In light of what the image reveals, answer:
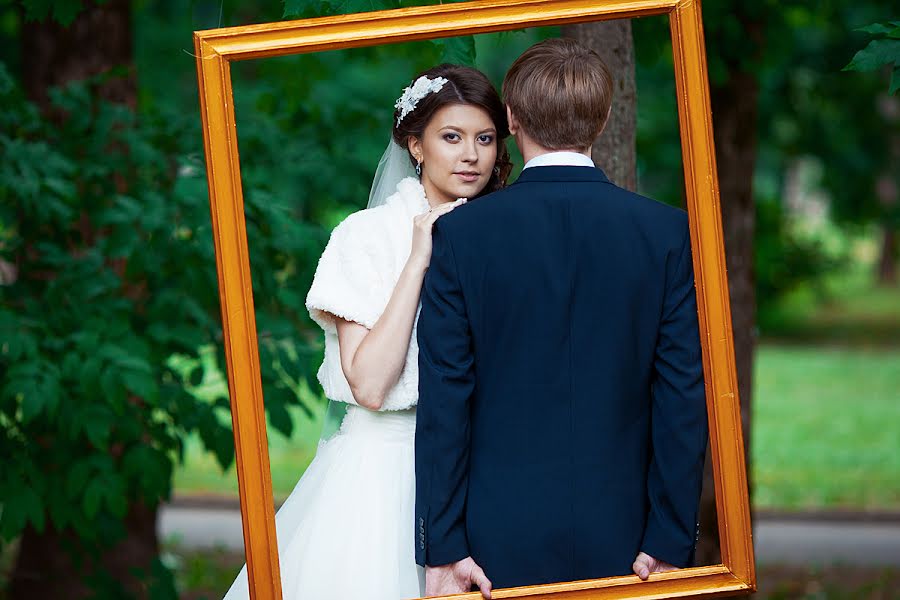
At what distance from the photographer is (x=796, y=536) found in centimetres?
788

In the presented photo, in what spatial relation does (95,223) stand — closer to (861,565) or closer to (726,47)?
(726,47)

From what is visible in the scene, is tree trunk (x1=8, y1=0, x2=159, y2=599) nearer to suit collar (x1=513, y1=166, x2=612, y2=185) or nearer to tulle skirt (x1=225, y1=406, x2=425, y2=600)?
tulle skirt (x1=225, y1=406, x2=425, y2=600)

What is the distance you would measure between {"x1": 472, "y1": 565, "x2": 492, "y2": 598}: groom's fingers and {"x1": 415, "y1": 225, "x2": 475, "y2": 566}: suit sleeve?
2.0 inches

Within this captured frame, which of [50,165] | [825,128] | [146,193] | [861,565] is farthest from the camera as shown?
[825,128]

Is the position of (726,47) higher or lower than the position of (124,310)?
higher

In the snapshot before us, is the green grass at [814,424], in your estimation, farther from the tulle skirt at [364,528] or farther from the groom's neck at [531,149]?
Result: the groom's neck at [531,149]

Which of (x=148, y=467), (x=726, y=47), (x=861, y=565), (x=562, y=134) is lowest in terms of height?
(x=861, y=565)

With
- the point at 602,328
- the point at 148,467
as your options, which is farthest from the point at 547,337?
the point at 148,467

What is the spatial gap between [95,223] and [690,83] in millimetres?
2719

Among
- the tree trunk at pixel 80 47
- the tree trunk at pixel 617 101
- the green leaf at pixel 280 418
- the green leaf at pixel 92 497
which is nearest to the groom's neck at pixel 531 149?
the tree trunk at pixel 617 101

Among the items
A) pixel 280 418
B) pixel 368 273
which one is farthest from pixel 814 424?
pixel 368 273

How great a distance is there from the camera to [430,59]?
5480 millimetres

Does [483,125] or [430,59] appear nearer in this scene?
[483,125]

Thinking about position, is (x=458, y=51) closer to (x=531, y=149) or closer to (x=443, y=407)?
(x=531, y=149)
